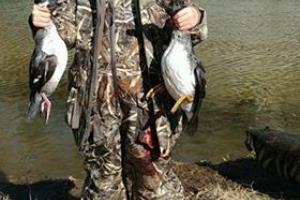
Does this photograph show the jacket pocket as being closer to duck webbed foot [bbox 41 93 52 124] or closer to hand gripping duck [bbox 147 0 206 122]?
duck webbed foot [bbox 41 93 52 124]

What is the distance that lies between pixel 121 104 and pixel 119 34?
0.43 metres

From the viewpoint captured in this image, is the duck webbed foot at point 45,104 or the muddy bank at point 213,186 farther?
the muddy bank at point 213,186

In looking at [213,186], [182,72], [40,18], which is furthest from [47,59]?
[213,186]

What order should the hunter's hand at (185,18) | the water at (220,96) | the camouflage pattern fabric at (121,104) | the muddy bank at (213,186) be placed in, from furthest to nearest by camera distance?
the water at (220,96) → the muddy bank at (213,186) → the camouflage pattern fabric at (121,104) → the hunter's hand at (185,18)

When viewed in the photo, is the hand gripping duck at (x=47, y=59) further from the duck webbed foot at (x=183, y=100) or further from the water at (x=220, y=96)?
the water at (x=220, y=96)

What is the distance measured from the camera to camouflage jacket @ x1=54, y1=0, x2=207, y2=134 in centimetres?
368

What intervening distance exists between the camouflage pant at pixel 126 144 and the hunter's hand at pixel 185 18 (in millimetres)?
520

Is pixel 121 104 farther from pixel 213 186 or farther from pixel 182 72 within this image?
pixel 213 186

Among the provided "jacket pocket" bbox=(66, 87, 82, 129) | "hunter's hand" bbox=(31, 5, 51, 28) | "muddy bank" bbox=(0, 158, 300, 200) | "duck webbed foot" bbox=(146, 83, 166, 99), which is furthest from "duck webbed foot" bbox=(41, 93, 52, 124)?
"muddy bank" bbox=(0, 158, 300, 200)

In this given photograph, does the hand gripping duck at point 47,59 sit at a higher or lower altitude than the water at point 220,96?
higher

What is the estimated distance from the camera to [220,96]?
10555mm

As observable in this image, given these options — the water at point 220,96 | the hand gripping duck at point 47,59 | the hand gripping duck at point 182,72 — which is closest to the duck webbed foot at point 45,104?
the hand gripping duck at point 47,59

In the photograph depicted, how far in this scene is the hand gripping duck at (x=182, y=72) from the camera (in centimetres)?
336

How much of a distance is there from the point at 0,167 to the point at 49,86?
463cm
